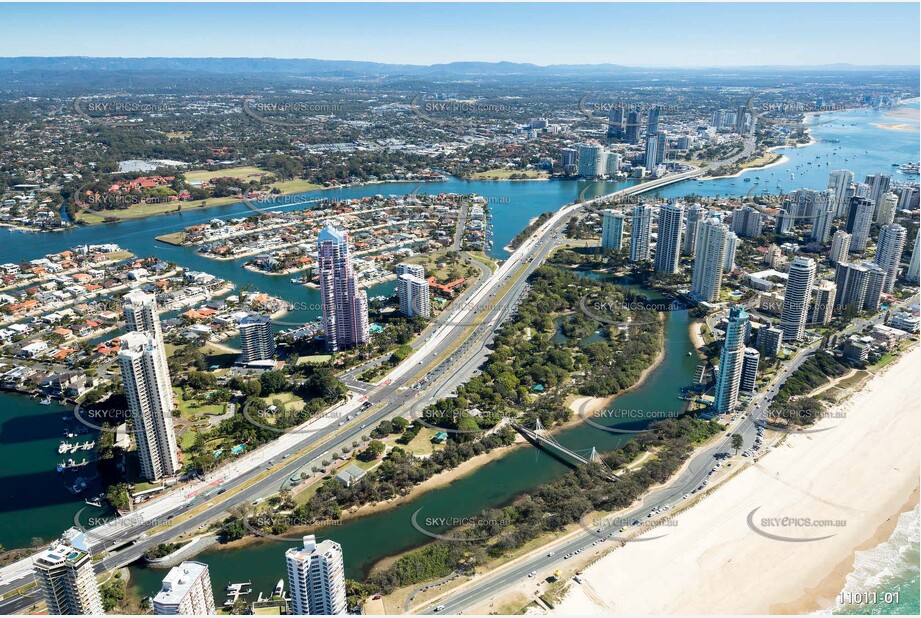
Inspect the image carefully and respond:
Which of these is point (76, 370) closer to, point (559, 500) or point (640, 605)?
point (559, 500)

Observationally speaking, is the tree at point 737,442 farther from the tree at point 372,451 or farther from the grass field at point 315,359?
the grass field at point 315,359

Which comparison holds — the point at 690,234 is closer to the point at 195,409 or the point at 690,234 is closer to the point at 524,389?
the point at 524,389

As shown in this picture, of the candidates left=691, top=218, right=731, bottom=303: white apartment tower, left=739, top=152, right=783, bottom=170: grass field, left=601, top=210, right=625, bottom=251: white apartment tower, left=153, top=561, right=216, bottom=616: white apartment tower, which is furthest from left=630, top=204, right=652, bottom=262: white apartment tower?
left=739, top=152, right=783, bottom=170: grass field

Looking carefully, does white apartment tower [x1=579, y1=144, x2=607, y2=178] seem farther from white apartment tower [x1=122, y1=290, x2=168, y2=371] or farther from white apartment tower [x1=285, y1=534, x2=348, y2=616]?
white apartment tower [x1=285, y1=534, x2=348, y2=616]

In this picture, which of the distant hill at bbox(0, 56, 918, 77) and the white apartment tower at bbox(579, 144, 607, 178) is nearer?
the white apartment tower at bbox(579, 144, 607, 178)
